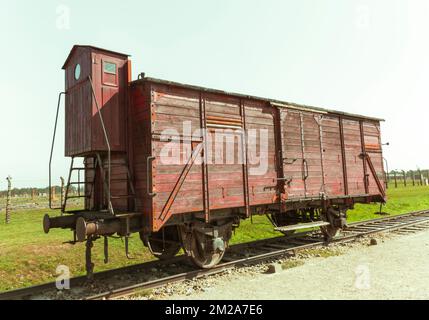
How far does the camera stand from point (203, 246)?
771 cm

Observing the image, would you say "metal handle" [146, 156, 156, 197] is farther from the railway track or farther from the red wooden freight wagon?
the railway track

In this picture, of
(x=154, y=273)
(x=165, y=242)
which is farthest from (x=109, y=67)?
(x=154, y=273)

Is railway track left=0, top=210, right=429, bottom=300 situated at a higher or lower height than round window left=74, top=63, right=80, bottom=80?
lower

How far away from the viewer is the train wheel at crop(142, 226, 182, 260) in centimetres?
828

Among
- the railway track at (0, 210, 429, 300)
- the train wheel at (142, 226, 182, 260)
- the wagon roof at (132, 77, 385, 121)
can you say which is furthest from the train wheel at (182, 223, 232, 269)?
the wagon roof at (132, 77, 385, 121)

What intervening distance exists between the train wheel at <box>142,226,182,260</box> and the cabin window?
4117 mm

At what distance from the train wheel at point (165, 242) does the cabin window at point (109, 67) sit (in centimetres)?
412

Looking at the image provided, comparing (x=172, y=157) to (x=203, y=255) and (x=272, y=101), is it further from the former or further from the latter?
(x=272, y=101)

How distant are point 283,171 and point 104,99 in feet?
17.4

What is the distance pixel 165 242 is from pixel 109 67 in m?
4.53

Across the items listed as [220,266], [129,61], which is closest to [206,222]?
[220,266]

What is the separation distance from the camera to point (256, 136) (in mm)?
8992
